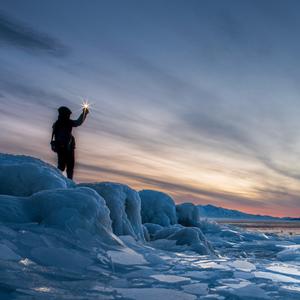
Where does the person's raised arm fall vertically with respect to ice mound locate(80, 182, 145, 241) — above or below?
above

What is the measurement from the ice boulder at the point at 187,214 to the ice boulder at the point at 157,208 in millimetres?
2106

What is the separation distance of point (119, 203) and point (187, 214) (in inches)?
705

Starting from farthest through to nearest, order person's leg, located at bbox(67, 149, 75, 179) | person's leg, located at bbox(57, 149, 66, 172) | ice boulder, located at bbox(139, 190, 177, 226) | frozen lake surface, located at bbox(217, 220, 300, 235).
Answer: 1. frozen lake surface, located at bbox(217, 220, 300, 235)
2. ice boulder, located at bbox(139, 190, 177, 226)
3. person's leg, located at bbox(67, 149, 75, 179)
4. person's leg, located at bbox(57, 149, 66, 172)

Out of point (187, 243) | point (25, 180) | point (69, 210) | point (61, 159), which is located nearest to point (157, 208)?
point (187, 243)

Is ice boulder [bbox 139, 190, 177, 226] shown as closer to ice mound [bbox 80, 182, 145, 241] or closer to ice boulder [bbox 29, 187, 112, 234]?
ice mound [bbox 80, 182, 145, 241]

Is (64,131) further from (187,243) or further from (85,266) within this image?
(85,266)

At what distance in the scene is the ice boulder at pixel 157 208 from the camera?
921 inches

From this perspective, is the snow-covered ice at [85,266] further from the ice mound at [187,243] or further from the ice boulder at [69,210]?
the ice mound at [187,243]

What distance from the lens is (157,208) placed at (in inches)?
946

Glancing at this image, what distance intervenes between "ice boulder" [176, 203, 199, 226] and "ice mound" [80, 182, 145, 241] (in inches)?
628

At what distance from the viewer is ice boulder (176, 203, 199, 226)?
26.8 meters

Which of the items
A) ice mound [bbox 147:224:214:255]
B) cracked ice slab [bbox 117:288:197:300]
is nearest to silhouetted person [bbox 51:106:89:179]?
ice mound [bbox 147:224:214:255]

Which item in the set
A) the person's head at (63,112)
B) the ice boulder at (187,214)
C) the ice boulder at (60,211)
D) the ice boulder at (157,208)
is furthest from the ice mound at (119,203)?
the ice boulder at (187,214)

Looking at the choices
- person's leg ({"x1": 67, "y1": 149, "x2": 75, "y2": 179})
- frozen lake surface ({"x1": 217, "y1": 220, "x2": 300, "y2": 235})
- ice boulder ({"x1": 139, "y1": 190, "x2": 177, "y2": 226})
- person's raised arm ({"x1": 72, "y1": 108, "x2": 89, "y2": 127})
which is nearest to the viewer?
person's raised arm ({"x1": 72, "y1": 108, "x2": 89, "y2": 127})
